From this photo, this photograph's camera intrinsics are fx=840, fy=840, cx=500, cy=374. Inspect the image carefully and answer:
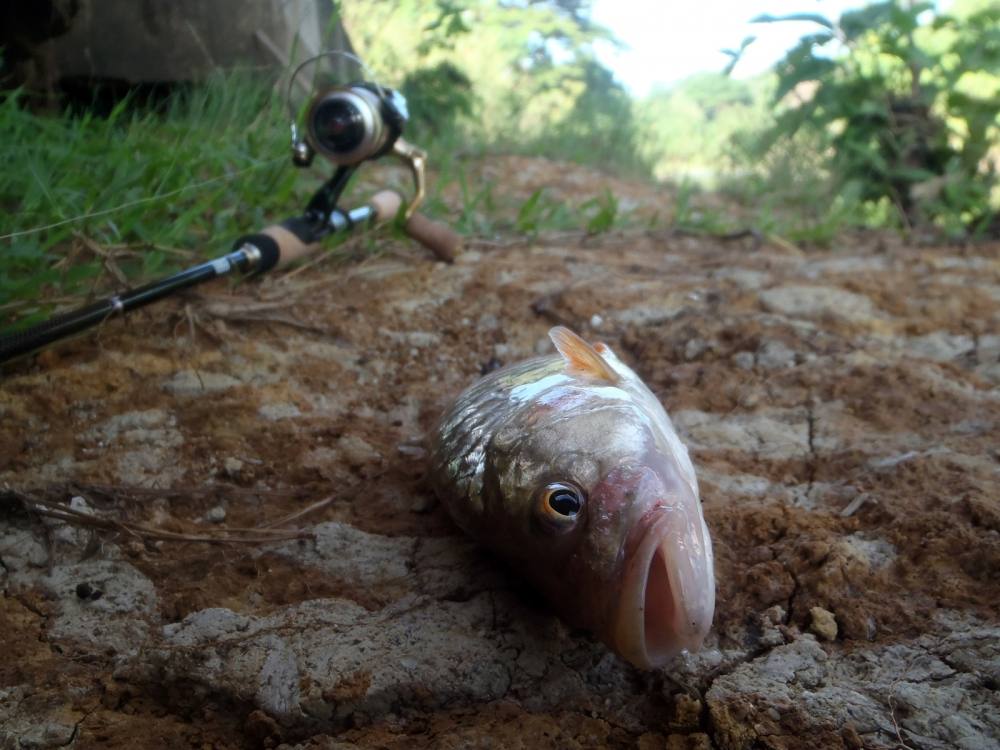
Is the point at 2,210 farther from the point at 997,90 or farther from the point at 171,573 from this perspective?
the point at 997,90

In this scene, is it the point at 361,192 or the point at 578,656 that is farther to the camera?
the point at 361,192

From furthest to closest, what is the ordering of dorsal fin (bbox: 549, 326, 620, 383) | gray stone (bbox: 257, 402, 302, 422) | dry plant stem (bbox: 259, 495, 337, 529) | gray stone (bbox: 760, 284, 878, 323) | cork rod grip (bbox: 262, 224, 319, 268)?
gray stone (bbox: 760, 284, 878, 323)
cork rod grip (bbox: 262, 224, 319, 268)
gray stone (bbox: 257, 402, 302, 422)
dry plant stem (bbox: 259, 495, 337, 529)
dorsal fin (bbox: 549, 326, 620, 383)

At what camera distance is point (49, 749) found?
151 centimetres

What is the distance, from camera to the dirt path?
1.58 m

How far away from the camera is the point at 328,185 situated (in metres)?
3.41

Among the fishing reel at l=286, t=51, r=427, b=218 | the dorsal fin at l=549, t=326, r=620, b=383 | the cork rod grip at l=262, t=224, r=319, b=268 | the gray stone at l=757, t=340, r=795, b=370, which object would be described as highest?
the fishing reel at l=286, t=51, r=427, b=218

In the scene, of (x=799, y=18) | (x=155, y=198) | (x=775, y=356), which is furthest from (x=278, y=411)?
(x=799, y=18)

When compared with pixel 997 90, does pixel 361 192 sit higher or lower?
lower

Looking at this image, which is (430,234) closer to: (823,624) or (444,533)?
(444,533)

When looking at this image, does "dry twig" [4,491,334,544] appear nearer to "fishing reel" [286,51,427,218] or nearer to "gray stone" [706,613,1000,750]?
"gray stone" [706,613,1000,750]

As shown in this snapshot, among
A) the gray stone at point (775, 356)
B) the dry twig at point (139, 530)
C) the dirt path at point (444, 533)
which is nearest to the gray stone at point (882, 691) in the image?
the dirt path at point (444, 533)

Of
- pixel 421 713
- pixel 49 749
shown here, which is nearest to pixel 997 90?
pixel 421 713

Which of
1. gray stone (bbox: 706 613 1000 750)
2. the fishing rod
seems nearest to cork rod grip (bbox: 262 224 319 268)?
the fishing rod

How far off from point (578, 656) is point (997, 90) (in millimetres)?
5587
